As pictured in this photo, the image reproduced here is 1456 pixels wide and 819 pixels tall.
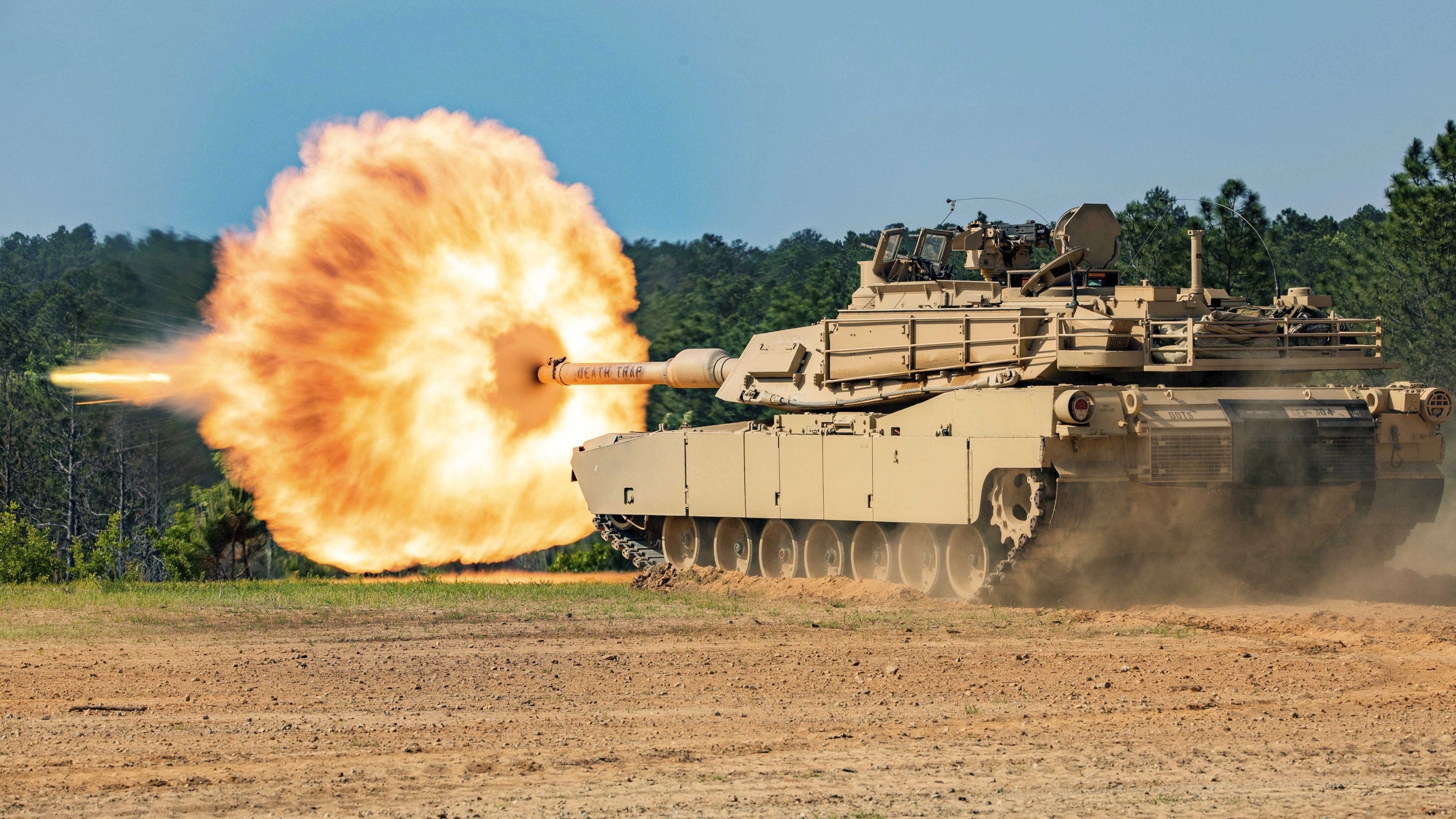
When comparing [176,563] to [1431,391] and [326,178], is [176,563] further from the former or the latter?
[1431,391]

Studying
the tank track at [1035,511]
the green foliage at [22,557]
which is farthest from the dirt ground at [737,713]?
the green foliage at [22,557]

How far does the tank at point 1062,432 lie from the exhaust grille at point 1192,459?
0.8 inches

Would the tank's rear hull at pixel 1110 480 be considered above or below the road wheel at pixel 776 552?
above

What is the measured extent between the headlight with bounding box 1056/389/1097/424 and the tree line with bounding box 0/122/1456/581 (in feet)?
12.8

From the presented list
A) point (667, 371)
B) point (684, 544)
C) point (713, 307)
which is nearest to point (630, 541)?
point (684, 544)

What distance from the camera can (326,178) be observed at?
83.6ft

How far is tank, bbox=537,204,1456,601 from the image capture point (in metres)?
18.3

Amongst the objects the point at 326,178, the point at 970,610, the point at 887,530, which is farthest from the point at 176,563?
the point at 970,610

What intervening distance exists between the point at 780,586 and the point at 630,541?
515cm

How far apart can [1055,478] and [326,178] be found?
12402mm

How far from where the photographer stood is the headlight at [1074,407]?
699 inches

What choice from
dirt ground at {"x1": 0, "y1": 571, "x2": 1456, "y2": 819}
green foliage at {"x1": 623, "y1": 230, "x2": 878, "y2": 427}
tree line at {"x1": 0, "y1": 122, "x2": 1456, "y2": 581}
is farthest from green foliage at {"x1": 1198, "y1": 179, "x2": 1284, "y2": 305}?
dirt ground at {"x1": 0, "y1": 571, "x2": 1456, "y2": 819}

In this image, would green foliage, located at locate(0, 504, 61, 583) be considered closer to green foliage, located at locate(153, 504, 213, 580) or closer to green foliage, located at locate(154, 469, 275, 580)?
green foliage, located at locate(153, 504, 213, 580)

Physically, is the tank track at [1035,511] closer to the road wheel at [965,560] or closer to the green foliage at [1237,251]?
the road wheel at [965,560]
